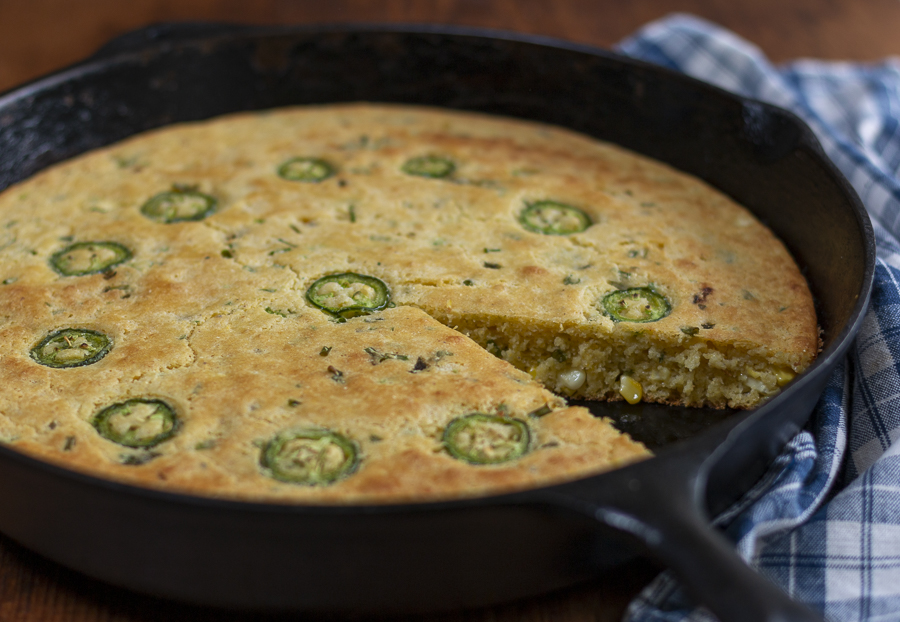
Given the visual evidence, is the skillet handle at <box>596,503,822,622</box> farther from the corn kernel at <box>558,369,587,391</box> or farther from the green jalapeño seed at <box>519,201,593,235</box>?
the green jalapeño seed at <box>519,201,593,235</box>

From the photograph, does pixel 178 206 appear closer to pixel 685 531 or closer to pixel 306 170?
pixel 306 170

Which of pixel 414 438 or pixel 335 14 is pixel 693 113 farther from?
pixel 335 14

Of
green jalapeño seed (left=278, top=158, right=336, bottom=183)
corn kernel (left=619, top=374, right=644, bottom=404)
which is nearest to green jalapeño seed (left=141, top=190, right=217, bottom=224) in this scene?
green jalapeño seed (left=278, top=158, right=336, bottom=183)

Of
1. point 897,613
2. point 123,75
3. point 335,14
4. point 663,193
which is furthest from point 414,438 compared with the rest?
point 335,14

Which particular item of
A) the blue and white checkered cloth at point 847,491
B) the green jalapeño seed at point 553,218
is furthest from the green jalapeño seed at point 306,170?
the blue and white checkered cloth at point 847,491

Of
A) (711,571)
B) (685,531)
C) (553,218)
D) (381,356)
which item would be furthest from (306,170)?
(711,571)

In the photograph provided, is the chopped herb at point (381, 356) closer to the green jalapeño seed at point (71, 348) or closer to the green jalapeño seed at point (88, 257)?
the green jalapeño seed at point (71, 348)
